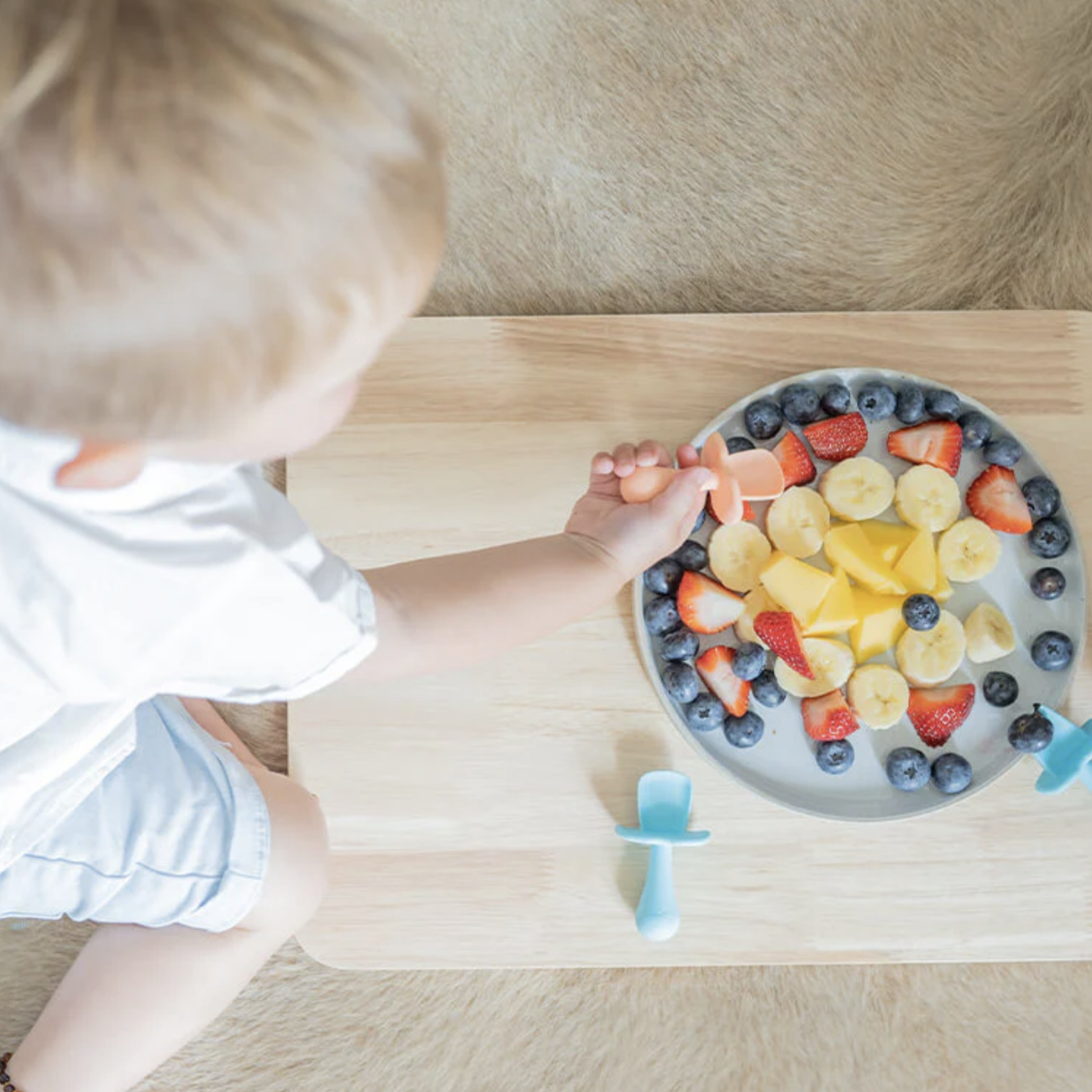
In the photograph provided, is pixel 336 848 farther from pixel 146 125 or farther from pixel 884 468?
pixel 146 125

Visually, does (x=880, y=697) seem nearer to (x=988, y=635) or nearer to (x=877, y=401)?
(x=988, y=635)

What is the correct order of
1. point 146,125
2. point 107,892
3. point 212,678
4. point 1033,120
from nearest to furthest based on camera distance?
point 146,125 → point 212,678 → point 107,892 → point 1033,120

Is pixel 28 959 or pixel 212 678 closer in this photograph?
pixel 212 678

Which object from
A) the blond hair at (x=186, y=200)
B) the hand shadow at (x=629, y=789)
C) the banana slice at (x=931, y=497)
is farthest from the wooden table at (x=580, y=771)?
the blond hair at (x=186, y=200)

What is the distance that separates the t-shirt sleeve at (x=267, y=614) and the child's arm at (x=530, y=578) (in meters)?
0.08

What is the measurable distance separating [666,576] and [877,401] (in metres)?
0.21

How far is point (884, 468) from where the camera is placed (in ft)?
2.98

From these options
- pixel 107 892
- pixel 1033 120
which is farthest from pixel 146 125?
pixel 1033 120

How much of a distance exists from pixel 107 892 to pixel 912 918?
1.96 ft

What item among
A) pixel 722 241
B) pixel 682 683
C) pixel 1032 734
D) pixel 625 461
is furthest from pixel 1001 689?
pixel 722 241

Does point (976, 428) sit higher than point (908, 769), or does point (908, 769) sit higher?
point (976, 428)

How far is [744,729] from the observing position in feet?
2.90

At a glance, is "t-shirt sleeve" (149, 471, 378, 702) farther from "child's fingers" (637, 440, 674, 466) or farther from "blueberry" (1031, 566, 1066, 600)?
"blueberry" (1031, 566, 1066, 600)

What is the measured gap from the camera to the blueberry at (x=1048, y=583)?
0.89 meters
